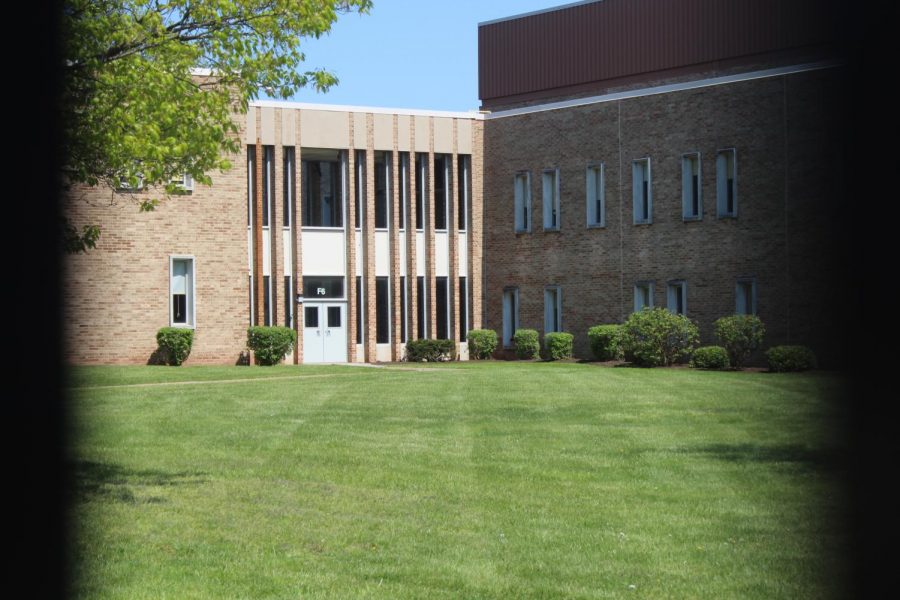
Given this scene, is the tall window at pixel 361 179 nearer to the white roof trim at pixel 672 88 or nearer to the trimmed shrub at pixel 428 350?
the trimmed shrub at pixel 428 350

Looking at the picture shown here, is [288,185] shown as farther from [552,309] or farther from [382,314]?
[552,309]

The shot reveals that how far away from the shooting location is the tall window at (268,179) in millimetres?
41125

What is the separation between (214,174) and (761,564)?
100ft

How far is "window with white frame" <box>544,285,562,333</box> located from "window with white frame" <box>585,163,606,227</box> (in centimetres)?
285

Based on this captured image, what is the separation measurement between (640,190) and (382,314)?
34.1 feet

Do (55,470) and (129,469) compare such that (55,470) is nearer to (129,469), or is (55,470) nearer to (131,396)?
(129,469)

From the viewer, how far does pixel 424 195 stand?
44.0 metres

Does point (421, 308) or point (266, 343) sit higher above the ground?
point (421, 308)

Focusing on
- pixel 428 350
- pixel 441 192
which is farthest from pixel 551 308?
pixel 441 192

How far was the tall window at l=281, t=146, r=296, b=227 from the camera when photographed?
41.3 meters

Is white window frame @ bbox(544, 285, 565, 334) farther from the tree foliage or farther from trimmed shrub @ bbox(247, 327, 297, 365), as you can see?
the tree foliage

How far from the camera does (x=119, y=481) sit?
493 inches

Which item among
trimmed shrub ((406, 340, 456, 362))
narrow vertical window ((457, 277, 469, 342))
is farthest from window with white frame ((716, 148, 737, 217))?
trimmed shrub ((406, 340, 456, 362))

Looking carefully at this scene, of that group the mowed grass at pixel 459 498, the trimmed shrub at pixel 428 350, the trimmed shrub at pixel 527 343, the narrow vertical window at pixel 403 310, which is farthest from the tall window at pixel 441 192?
the mowed grass at pixel 459 498
